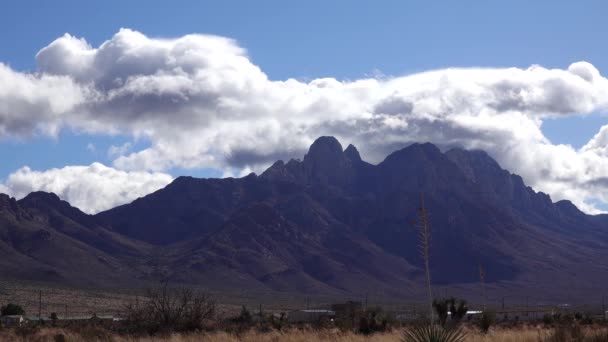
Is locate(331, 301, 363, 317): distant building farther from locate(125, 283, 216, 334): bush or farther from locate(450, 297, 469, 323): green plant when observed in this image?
locate(125, 283, 216, 334): bush

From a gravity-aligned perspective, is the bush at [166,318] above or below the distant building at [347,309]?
above

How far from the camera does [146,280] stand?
176750mm

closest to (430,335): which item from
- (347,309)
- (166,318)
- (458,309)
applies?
(166,318)

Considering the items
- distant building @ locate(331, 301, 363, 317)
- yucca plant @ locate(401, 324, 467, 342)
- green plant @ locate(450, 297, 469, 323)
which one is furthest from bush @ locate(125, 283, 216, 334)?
distant building @ locate(331, 301, 363, 317)

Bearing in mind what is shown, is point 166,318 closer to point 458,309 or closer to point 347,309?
point 458,309

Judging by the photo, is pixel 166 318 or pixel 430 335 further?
pixel 166 318

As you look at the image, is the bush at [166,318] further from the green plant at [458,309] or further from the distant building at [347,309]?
the distant building at [347,309]

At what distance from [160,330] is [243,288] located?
14470 cm

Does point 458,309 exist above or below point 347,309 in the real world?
above

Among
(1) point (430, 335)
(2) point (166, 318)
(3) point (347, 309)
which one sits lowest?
(3) point (347, 309)

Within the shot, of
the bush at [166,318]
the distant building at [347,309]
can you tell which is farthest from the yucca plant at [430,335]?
the distant building at [347,309]

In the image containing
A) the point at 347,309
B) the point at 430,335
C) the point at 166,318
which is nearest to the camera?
the point at 430,335

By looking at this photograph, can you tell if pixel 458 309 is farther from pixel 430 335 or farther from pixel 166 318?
pixel 430 335

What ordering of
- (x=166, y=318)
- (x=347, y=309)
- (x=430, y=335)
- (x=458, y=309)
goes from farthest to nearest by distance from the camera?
(x=347, y=309) < (x=458, y=309) < (x=166, y=318) < (x=430, y=335)
